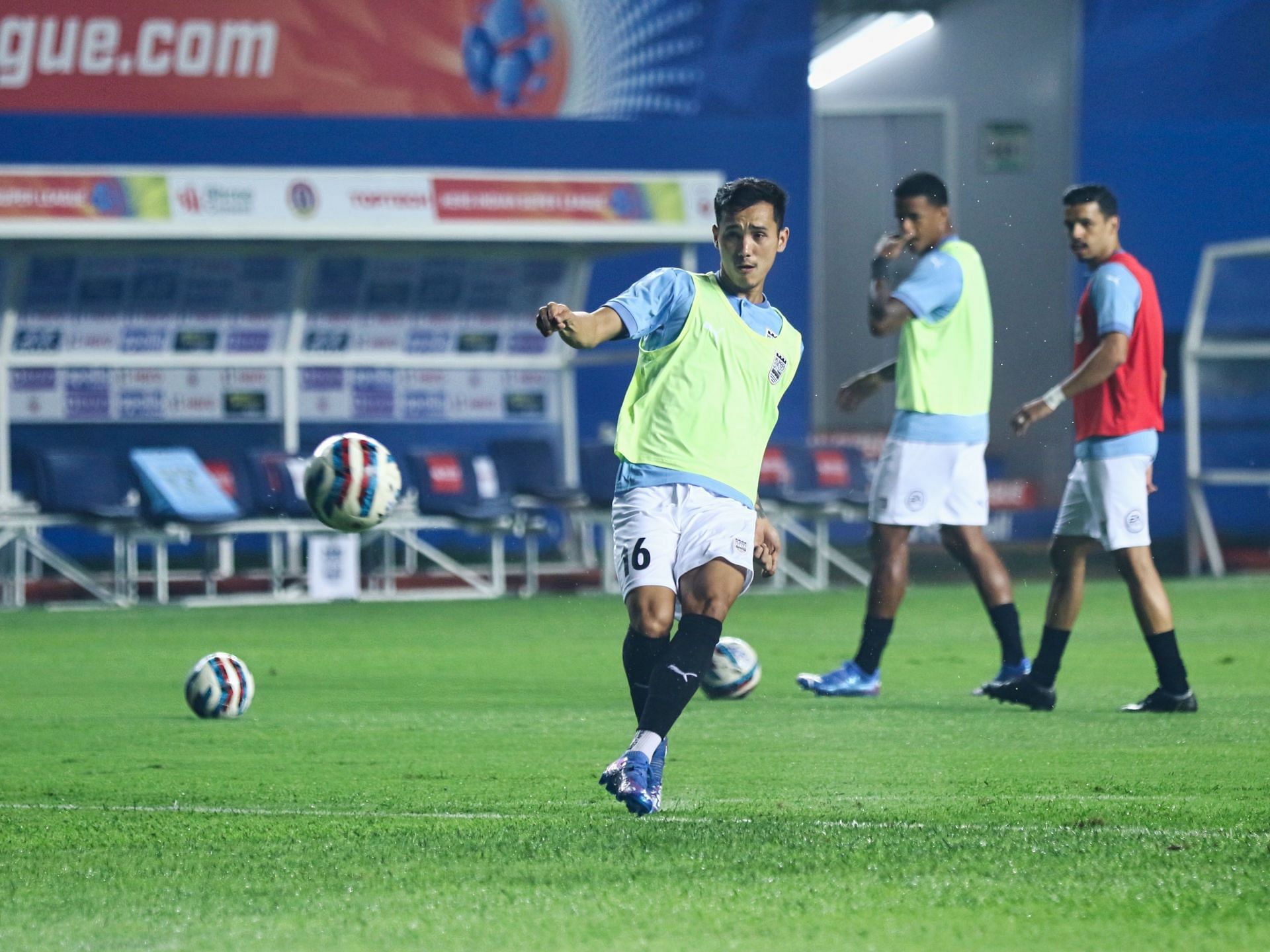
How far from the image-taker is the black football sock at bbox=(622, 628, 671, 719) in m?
6.41

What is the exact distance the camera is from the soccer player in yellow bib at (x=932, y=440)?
9.30 m

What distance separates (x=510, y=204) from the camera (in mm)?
16844

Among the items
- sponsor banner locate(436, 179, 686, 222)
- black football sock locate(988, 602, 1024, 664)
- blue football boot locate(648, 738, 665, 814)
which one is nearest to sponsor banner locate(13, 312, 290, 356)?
sponsor banner locate(436, 179, 686, 222)

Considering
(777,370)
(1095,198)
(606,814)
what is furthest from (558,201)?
(606,814)

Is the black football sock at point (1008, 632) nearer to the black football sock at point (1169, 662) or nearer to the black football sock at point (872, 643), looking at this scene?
the black football sock at point (872, 643)

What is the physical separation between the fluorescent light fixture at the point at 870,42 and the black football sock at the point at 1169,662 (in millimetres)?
17804

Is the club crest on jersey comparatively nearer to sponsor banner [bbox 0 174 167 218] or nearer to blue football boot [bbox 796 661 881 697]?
blue football boot [bbox 796 661 881 697]

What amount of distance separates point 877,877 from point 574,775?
6.83ft

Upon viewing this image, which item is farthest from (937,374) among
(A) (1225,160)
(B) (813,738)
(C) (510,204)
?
(A) (1225,160)

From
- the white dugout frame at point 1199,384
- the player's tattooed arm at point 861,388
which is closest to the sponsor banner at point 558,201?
the white dugout frame at point 1199,384

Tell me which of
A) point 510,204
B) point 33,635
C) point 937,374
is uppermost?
point 510,204

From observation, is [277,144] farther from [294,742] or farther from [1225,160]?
[294,742]

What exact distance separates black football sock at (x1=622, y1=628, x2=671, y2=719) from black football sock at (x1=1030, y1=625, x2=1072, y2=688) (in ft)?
9.39

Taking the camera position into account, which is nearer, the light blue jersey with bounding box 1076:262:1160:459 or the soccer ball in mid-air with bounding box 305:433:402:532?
the soccer ball in mid-air with bounding box 305:433:402:532
